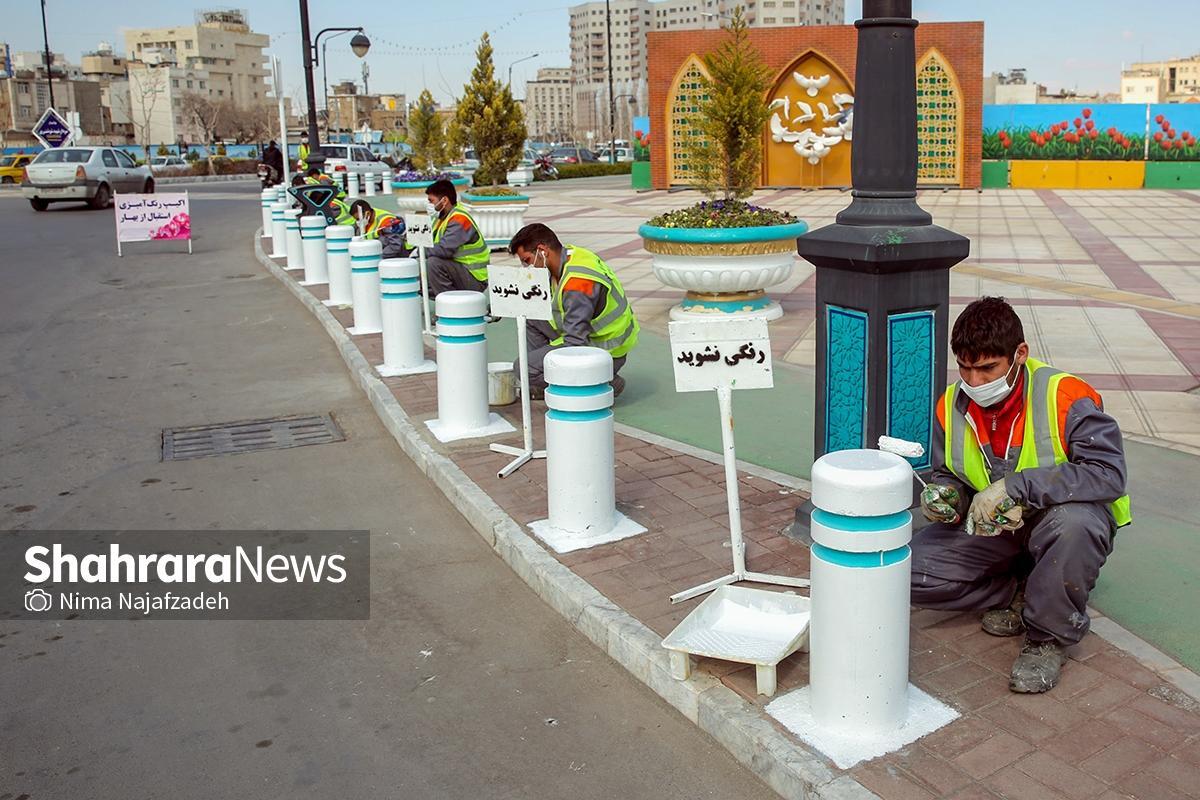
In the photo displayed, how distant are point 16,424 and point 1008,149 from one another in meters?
30.7

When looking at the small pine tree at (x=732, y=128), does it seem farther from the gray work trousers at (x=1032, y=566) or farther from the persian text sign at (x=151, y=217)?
the persian text sign at (x=151, y=217)

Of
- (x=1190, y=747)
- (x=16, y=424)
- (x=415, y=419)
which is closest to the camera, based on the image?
(x=1190, y=747)

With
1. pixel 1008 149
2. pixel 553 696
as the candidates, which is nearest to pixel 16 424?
pixel 553 696

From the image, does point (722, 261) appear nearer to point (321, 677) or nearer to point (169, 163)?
point (321, 677)

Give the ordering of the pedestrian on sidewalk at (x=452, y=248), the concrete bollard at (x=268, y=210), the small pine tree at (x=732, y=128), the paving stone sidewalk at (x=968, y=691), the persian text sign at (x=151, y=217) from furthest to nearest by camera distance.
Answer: the concrete bollard at (x=268, y=210) < the persian text sign at (x=151, y=217) < the pedestrian on sidewalk at (x=452, y=248) < the small pine tree at (x=732, y=128) < the paving stone sidewalk at (x=968, y=691)

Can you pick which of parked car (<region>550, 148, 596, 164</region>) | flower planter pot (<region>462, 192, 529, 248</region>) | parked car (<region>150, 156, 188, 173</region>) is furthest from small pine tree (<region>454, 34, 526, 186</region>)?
parked car (<region>150, 156, 188, 173</region>)

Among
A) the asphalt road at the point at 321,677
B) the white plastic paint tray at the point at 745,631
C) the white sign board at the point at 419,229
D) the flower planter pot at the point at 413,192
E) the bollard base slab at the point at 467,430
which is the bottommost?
the asphalt road at the point at 321,677

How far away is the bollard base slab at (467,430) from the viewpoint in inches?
288

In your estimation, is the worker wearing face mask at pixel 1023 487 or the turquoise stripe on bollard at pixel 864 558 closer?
the turquoise stripe on bollard at pixel 864 558

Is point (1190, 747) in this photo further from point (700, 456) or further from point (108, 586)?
point (108, 586)

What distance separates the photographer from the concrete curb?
3.41 metres

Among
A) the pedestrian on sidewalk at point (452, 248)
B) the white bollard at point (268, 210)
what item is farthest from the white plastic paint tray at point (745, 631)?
the white bollard at point (268, 210)

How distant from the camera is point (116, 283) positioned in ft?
55.1

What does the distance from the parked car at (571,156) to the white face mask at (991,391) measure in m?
52.1
